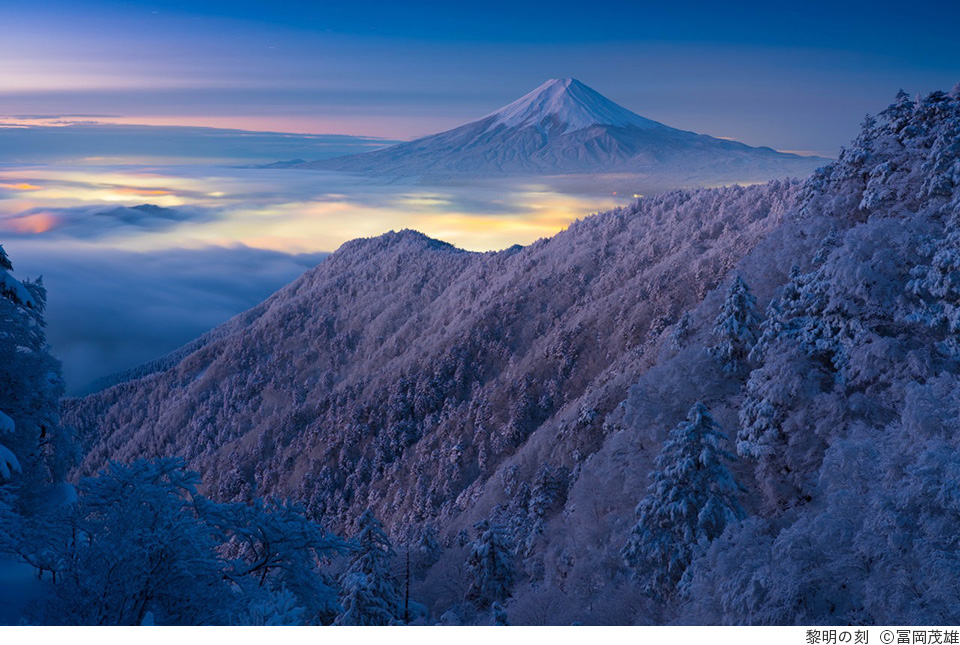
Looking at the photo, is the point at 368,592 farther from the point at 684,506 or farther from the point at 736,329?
the point at 736,329

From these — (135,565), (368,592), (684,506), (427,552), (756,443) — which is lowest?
(427,552)

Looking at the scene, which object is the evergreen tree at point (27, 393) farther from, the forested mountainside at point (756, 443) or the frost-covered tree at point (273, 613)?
the forested mountainside at point (756, 443)

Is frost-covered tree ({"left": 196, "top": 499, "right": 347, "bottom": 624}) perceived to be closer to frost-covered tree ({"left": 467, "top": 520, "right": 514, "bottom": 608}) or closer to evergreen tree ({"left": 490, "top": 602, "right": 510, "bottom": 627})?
evergreen tree ({"left": 490, "top": 602, "right": 510, "bottom": 627})

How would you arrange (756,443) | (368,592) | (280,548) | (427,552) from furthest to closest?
(427,552), (756,443), (368,592), (280,548)

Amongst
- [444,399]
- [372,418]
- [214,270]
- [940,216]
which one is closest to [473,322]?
[444,399]

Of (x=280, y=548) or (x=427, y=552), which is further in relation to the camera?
(x=427, y=552)

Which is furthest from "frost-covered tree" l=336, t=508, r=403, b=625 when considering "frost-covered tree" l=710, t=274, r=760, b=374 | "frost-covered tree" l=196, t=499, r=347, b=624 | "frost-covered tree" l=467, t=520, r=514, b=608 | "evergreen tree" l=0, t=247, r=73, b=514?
"frost-covered tree" l=710, t=274, r=760, b=374

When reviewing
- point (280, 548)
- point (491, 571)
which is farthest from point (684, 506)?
point (280, 548)
